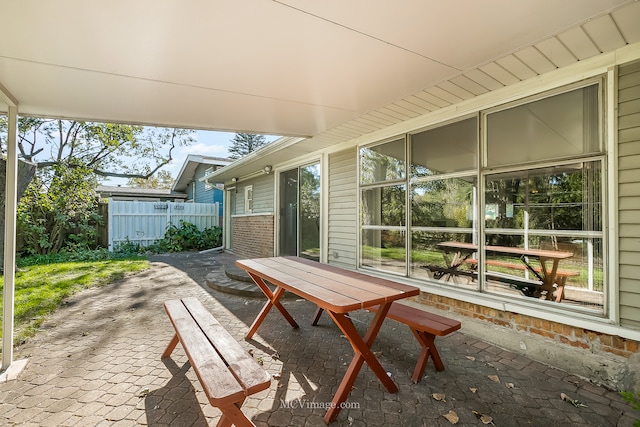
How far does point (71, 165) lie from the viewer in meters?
11.5

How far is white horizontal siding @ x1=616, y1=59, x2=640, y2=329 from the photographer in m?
2.36

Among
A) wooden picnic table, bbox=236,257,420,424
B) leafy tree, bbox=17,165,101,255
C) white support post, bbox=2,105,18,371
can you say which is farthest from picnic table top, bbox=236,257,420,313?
leafy tree, bbox=17,165,101,255

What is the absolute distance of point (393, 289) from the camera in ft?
8.08

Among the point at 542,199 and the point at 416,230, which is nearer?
the point at 542,199

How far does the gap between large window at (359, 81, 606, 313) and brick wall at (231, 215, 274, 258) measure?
A: 413 cm

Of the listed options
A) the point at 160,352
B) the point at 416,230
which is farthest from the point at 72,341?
the point at 416,230

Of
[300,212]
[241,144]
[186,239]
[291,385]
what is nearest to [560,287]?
[291,385]

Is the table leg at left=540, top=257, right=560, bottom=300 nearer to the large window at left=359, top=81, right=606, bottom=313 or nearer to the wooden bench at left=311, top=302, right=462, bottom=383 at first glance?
the large window at left=359, top=81, right=606, bottom=313

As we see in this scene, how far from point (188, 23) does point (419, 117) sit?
118 inches

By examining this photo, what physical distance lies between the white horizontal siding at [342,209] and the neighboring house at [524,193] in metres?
0.07

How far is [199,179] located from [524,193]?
42.4ft

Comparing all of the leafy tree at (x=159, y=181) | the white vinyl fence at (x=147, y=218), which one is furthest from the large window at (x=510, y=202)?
the leafy tree at (x=159, y=181)

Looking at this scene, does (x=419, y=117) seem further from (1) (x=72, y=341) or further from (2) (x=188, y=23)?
(1) (x=72, y=341)

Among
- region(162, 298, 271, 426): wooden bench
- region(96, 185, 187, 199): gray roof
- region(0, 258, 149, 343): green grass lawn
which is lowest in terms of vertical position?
region(0, 258, 149, 343): green grass lawn
